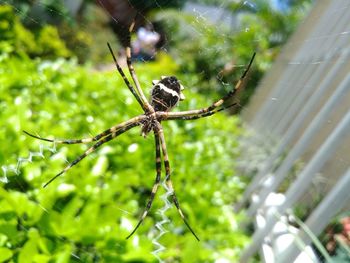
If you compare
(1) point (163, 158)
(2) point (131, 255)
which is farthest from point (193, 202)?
(1) point (163, 158)

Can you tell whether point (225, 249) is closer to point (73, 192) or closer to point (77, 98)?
point (73, 192)

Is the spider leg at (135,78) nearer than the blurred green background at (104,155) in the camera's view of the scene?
Yes

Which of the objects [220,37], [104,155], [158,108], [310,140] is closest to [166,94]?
[158,108]

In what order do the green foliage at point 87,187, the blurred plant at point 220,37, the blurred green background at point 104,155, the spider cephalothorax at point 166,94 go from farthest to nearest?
the green foliage at point 87,187
the blurred green background at point 104,155
the blurred plant at point 220,37
the spider cephalothorax at point 166,94

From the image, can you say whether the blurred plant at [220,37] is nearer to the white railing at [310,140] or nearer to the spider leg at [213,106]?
the spider leg at [213,106]

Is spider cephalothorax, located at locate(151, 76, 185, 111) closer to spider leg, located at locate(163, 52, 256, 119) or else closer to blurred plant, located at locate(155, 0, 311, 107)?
spider leg, located at locate(163, 52, 256, 119)

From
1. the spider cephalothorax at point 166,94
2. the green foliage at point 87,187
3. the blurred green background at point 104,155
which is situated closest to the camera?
the spider cephalothorax at point 166,94

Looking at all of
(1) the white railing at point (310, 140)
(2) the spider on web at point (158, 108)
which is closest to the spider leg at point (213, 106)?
(2) the spider on web at point (158, 108)

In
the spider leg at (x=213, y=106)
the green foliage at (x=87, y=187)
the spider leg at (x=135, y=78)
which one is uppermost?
the spider leg at (x=213, y=106)
